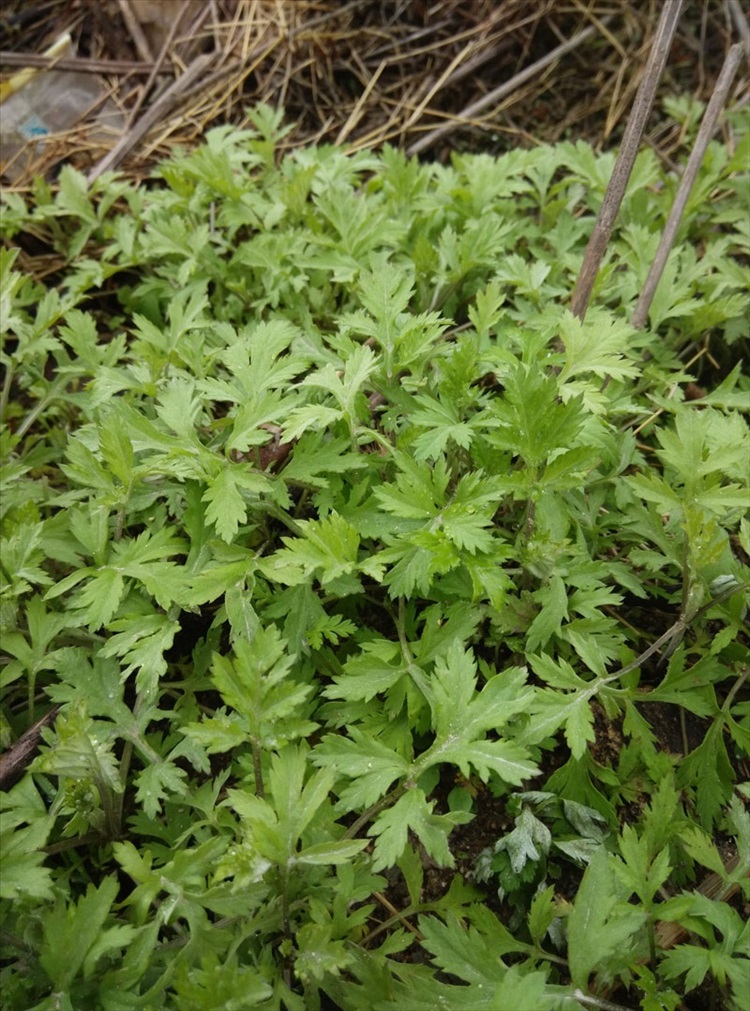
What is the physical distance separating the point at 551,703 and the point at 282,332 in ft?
3.73

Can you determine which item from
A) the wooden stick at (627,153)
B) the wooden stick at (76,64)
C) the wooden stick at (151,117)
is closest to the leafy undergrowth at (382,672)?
the wooden stick at (627,153)

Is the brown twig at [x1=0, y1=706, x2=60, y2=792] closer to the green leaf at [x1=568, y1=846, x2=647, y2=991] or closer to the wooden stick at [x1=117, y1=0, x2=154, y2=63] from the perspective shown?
the green leaf at [x1=568, y1=846, x2=647, y2=991]

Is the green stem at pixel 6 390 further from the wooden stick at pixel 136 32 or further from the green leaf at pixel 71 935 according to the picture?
the wooden stick at pixel 136 32

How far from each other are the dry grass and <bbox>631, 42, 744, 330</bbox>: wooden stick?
3.80 ft

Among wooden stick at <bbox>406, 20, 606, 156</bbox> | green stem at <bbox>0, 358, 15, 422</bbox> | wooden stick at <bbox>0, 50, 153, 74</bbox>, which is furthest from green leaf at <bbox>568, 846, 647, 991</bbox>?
wooden stick at <bbox>0, 50, 153, 74</bbox>

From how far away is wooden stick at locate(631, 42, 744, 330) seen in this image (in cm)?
219

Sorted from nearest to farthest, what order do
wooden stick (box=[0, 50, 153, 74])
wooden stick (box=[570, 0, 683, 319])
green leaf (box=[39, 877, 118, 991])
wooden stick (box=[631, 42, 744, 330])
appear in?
green leaf (box=[39, 877, 118, 991])
wooden stick (box=[570, 0, 683, 319])
wooden stick (box=[631, 42, 744, 330])
wooden stick (box=[0, 50, 153, 74])

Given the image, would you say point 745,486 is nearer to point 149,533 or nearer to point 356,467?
point 356,467

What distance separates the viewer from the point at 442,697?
1.47 meters

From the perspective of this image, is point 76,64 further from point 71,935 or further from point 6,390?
point 71,935

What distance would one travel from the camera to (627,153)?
1.95m

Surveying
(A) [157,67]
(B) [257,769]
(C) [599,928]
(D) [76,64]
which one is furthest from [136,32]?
(C) [599,928]

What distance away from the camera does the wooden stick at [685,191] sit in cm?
219

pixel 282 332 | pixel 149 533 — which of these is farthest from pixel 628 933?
pixel 282 332
